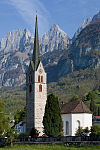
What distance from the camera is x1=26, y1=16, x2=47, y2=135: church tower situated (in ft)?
271

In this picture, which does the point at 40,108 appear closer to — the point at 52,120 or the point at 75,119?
the point at 75,119

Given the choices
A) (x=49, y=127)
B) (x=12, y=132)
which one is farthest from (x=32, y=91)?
(x=12, y=132)

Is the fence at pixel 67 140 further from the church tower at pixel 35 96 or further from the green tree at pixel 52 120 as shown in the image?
the church tower at pixel 35 96

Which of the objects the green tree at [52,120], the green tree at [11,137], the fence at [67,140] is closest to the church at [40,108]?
the green tree at [52,120]

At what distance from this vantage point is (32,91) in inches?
3356

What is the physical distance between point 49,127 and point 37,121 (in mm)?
11647

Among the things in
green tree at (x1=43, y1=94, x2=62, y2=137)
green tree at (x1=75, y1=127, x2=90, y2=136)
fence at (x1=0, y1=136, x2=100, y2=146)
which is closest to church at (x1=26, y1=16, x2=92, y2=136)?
green tree at (x1=75, y1=127, x2=90, y2=136)

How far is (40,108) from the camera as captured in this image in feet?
275

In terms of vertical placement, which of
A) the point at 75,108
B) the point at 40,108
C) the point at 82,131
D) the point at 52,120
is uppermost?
the point at 40,108

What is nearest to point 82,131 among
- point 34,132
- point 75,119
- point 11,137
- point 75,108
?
point 75,119

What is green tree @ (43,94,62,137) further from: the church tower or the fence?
the fence

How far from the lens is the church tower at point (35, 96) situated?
82.7 meters

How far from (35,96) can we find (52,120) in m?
13.6

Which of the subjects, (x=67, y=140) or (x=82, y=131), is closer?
(x=67, y=140)
